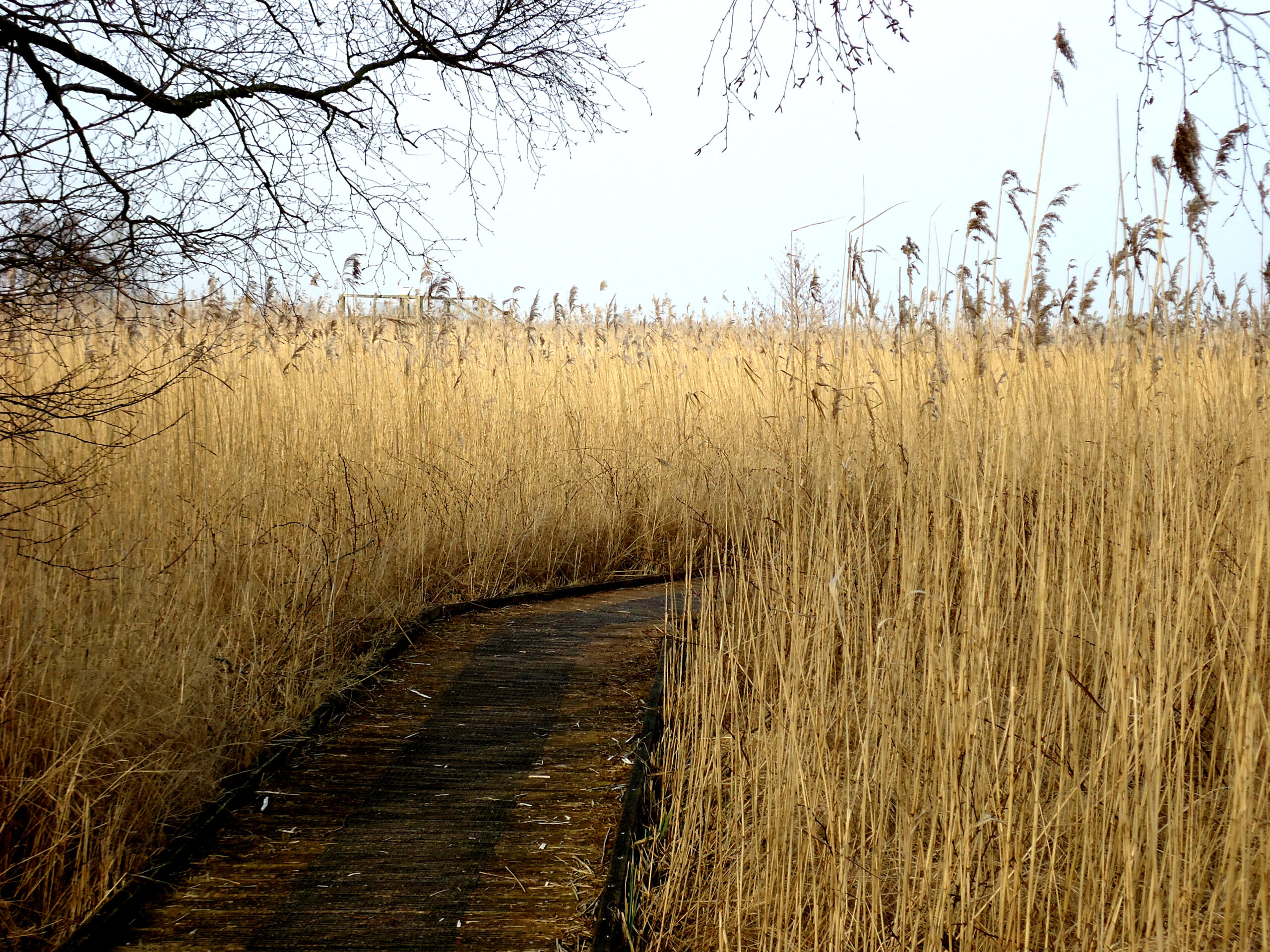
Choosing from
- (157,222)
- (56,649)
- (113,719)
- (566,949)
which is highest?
(157,222)

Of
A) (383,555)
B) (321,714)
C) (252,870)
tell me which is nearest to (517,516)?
(383,555)

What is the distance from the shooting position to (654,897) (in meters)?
2.48

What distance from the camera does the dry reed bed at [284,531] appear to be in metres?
2.66

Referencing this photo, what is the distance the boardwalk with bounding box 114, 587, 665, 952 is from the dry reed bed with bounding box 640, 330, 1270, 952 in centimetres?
26

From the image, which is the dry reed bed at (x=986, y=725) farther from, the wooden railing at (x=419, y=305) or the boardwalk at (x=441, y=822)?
the wooden railing at (x=419, y=305)

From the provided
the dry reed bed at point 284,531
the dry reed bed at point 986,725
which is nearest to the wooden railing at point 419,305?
the dry reed bed at point 284,531

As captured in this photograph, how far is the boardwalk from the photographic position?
236cm

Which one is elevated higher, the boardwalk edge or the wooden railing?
the wooden railing

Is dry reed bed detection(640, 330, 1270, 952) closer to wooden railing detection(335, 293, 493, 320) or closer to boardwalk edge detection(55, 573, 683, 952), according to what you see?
boardwalk edge detection(55, 573, 683, 952)

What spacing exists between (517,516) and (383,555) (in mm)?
1171

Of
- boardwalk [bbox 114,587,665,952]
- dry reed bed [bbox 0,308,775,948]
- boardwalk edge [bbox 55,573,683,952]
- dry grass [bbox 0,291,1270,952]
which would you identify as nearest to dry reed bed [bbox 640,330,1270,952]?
dry grass [bbox 0,291,1270,952]

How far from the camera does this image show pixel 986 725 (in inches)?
90.5

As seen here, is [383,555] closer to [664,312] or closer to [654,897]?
[654,897]

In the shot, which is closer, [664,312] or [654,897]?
[654,897]
